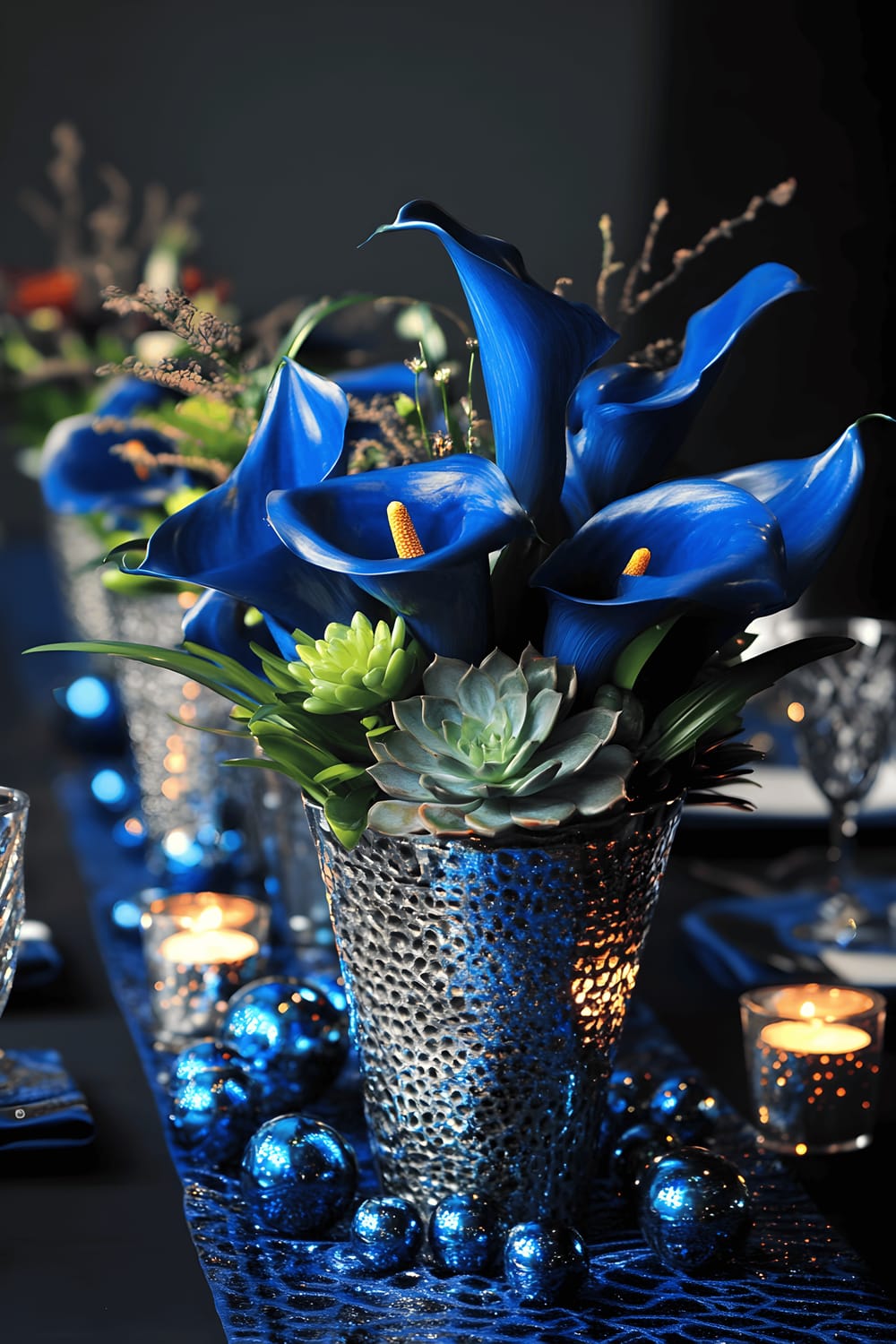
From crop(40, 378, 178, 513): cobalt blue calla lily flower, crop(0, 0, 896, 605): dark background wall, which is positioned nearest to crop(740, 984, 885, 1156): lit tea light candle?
crop(40, 378, 178, 513): cobalt blue calla lily flower

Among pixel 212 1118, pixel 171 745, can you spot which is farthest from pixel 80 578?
pixel 212 1118

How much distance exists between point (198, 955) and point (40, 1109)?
164mm

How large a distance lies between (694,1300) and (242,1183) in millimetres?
172

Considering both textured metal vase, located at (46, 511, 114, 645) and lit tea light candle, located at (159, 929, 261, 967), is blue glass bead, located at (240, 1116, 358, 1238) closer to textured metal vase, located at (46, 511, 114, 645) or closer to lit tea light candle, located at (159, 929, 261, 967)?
lit tea light candle, located at (159, 929, 261, 967)

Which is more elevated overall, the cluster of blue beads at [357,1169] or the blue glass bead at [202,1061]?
the blue glass bead at [202,1061]

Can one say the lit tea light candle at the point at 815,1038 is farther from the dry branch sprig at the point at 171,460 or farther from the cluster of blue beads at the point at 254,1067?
the dry branch sprig at the point at 171,460

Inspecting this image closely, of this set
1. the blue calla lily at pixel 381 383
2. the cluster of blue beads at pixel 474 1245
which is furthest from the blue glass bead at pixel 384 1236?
the blue calla lily at pixel 381 383

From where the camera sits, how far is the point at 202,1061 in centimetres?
64

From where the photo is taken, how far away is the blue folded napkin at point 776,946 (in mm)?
869

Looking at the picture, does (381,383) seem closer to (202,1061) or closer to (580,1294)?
(202,1061)

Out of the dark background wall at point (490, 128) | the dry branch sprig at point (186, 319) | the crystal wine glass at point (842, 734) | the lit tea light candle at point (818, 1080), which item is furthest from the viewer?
the dark background wall at point (490, 128)

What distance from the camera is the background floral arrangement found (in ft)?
1.59

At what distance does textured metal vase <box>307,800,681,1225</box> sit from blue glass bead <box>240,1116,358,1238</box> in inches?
0.8

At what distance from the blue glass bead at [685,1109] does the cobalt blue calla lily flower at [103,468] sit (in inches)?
24.3
